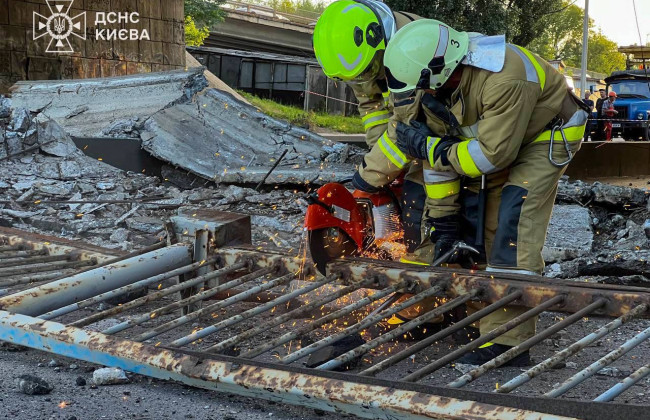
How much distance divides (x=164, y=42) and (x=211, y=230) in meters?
18.3

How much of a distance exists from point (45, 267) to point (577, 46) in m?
71.2

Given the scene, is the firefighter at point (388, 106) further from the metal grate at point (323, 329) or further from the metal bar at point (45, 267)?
the metal bar at point (45, 267)

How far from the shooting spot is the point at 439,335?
292 cm

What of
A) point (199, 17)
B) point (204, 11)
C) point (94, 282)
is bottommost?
point (94, 282)

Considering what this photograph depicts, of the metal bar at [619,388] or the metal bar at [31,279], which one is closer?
the metal bar at [619,388]

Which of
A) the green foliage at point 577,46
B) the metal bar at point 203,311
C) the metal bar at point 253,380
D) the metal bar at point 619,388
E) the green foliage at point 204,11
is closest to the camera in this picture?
the metal bar at point 253,380

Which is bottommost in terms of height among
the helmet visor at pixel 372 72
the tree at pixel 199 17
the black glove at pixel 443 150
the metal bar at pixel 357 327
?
the metal bar at pixel 357 327

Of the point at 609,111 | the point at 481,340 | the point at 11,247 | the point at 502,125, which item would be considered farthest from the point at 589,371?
the point at 609,111

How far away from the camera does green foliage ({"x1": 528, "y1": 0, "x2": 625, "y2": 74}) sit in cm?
6569

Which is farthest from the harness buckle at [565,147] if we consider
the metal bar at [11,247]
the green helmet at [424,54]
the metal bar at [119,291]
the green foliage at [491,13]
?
the green foliage at [491,13]

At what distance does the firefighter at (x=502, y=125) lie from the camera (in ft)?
11.6

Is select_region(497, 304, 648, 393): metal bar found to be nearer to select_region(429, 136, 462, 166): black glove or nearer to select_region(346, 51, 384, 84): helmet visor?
select_region(429, 136, 462, 166): black glove

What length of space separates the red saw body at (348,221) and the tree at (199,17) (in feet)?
92.6

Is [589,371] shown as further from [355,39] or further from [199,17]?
[199,17]
